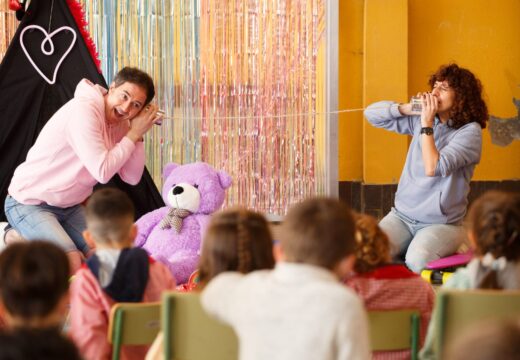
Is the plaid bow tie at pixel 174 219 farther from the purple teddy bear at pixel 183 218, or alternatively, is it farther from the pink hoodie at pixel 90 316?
the pink hoodie at pixel 90 316

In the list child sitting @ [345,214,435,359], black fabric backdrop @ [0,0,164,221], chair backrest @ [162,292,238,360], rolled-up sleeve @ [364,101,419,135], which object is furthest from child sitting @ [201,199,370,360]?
black fabric backdrop @ [0,0,164,221]

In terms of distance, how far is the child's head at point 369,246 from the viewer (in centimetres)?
215

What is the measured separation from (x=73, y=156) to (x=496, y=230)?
2.14 meters

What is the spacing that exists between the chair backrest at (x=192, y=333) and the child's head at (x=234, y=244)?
0.30 ft

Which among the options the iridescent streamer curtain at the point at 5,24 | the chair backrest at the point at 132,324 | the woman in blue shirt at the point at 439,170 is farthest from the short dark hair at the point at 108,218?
the iridescent streamer curtain at the point at 5,24

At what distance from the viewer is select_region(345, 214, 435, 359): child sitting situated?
2.10 metres

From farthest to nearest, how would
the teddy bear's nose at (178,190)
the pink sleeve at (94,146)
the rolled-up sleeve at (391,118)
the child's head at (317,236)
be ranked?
1. the rolled-up sleeve at (391,118)
2. the teddy bear's nose at (178,190)
3. the pink sleeve at (94,146)
4. the child's head at (317,236)

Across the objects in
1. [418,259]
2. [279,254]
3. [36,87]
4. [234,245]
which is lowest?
[418,259]

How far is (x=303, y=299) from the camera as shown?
1552 mm

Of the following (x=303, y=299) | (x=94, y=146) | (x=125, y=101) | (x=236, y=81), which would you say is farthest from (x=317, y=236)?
(x=236, y=81)

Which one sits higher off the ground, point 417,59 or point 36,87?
point 417,59

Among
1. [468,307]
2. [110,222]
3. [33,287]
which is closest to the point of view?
[33,287]

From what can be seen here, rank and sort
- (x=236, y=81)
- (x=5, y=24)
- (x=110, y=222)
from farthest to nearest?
(x=236, y=81) < (x=5, y=24) < (x=110, y=222)

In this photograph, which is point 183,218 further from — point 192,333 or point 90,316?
point 192,333
